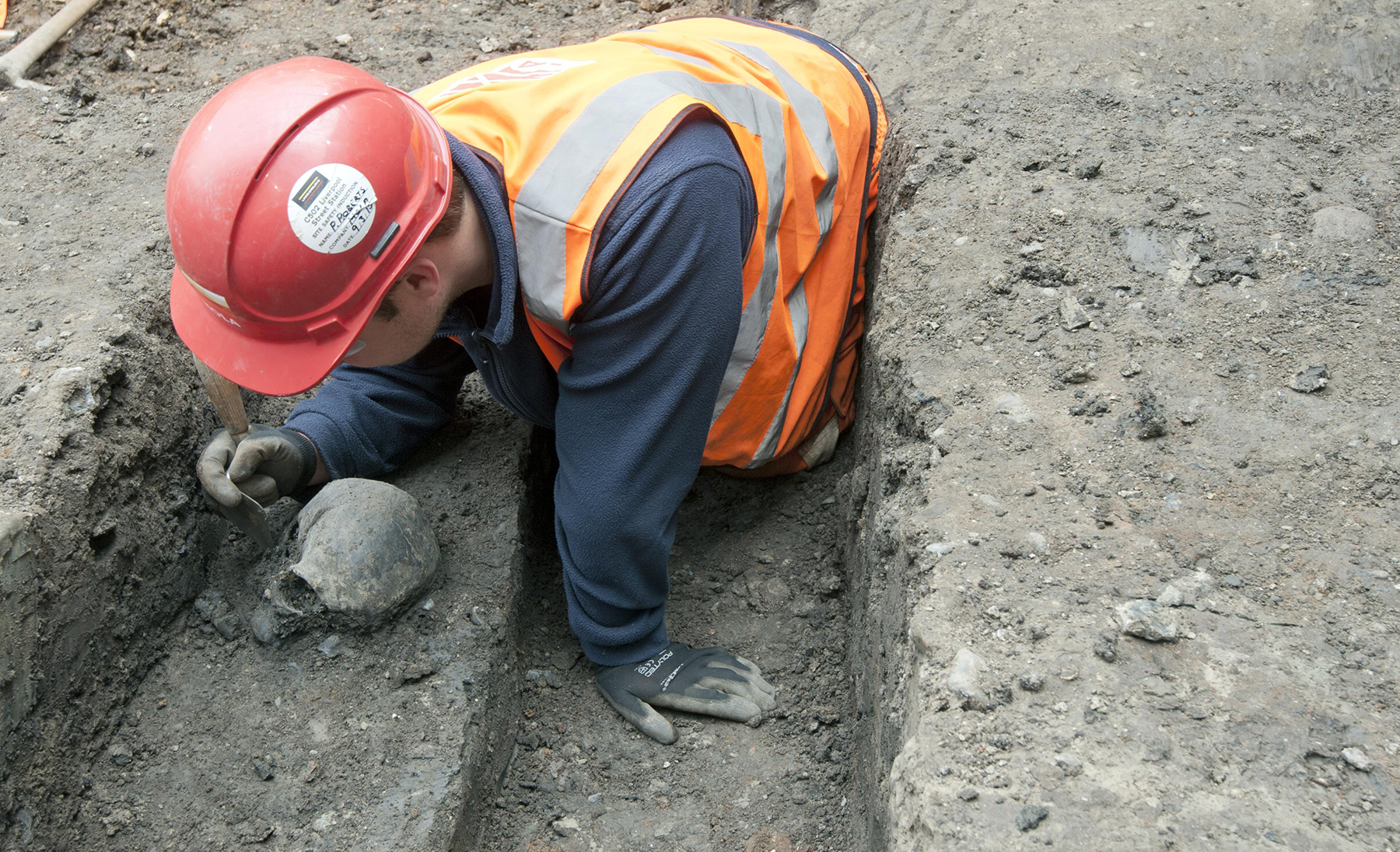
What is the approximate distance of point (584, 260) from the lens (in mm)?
1733

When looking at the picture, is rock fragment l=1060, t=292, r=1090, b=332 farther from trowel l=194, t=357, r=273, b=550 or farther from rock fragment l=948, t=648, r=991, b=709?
trowel l=194, t=357, r=273, b=550

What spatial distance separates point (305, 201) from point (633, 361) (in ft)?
2.05

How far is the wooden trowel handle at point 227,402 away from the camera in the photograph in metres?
2.23

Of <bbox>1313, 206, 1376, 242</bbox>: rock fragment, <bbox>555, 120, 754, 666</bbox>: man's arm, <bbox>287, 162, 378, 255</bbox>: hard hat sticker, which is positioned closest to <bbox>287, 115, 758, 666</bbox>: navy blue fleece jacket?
<bbox>555, 120, 754, 666</bbox>: man's arm

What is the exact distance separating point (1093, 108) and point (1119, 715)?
73.8 inches

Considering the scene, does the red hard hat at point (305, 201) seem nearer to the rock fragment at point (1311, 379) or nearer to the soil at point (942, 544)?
the soil at point (942, 544)

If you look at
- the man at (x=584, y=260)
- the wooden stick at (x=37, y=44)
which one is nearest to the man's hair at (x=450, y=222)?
the man at (x=584, y=260)

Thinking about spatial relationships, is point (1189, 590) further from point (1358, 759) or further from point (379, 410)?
point (379, 410)

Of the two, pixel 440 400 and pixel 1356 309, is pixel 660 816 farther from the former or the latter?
pixel 1356 309

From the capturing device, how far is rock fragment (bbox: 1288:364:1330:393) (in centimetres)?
188

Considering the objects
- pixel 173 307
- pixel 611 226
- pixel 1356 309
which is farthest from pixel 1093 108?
pixel 173 307

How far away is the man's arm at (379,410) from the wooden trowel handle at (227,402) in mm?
134

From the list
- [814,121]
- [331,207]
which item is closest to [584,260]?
[331,207]

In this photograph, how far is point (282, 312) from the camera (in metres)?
1.71
